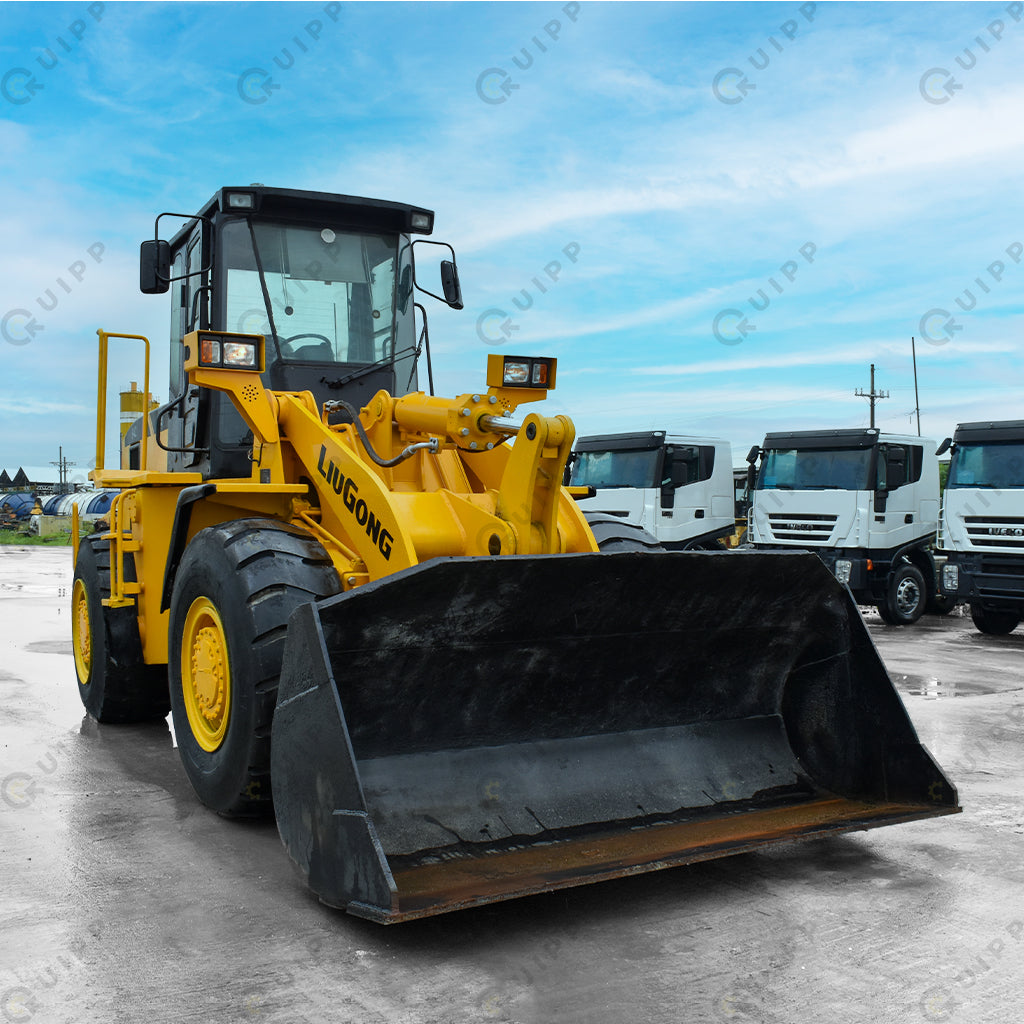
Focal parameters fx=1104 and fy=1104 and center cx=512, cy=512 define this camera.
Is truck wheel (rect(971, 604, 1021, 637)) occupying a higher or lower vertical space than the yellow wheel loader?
lower

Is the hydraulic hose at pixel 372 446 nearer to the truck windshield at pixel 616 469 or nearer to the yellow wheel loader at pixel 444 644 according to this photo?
the yellow wheel loader at pixel 444 644

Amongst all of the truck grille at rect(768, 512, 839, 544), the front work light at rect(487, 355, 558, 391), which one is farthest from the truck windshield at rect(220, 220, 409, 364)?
the truck grille at rect(768, 512, 839, 544)

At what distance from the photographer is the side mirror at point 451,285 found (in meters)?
6.59

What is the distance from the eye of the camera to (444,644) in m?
4.23

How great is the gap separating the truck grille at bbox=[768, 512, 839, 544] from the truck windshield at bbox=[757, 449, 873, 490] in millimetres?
420

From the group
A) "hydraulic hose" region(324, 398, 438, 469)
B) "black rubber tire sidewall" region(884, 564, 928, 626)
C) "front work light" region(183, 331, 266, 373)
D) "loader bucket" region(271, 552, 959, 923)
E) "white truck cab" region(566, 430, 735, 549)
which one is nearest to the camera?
"loader bucket" region(271, 552, 959, 923)

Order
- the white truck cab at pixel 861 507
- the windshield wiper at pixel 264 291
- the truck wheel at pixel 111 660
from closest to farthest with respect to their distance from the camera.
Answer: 1. the windshield wiper at pixel 264 291
2. the truck wheel at pixel 111 660
3. the white truck cab at pixel 861 507

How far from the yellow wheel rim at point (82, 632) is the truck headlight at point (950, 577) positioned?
10.8 m

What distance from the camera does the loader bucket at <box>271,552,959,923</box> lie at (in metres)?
3.77

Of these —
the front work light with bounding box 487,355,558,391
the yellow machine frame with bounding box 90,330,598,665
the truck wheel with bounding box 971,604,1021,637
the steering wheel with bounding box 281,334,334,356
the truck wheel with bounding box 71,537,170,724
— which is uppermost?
the steering wheel with bounding box 281,334,334,356

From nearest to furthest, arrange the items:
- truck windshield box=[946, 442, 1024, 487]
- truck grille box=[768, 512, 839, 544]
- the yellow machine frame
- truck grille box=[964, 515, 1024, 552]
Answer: the yellow machine frame < truck grille box=[964, 515, 1024, 552] < truck windshield box=[946, 442, 1024, 487] < truck grille box=[768, 512, 839, 544]

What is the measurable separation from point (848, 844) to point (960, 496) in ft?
34.1

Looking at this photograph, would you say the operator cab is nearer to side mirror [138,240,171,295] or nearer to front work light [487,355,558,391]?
side mirror [138,240,171,295]

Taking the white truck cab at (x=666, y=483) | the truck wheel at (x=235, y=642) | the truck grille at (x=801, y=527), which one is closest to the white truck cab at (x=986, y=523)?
the truck grille at (x=801, y=527)
